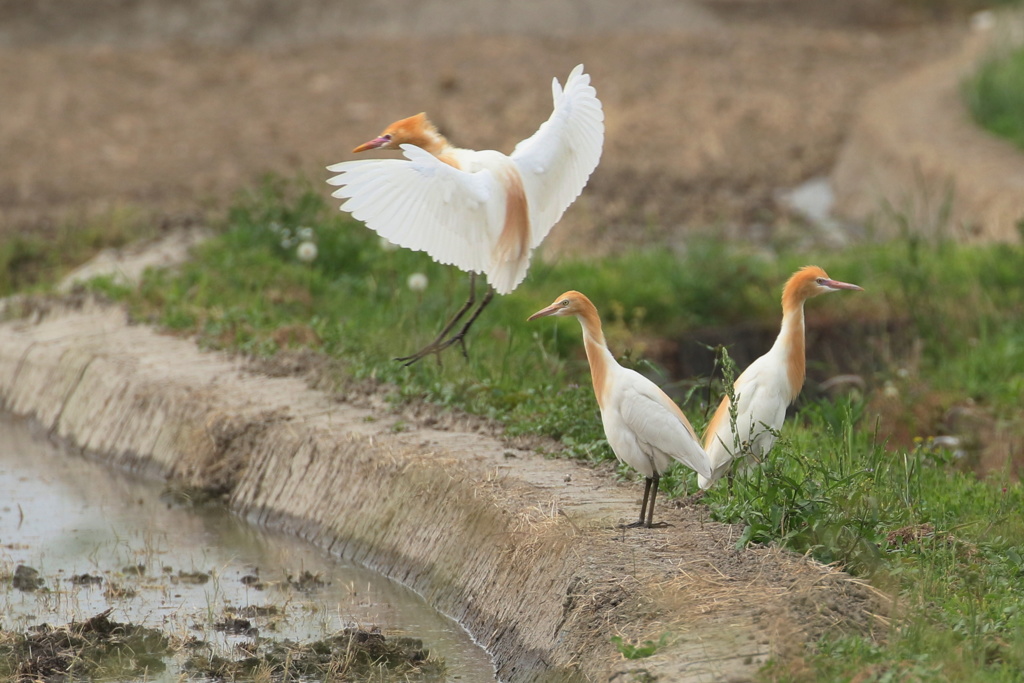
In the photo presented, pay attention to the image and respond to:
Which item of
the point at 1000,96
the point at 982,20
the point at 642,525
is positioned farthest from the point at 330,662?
the point at 982,20

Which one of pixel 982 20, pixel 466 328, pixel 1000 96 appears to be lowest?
pixel 466 328

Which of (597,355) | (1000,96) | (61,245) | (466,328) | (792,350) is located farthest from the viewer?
(1000,96)

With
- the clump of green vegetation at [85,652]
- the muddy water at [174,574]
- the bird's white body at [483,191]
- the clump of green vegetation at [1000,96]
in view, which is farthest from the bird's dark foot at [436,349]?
the clump of green vegetation at [1000,96]

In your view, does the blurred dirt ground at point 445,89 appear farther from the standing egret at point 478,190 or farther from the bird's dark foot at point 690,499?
the bird's dark foot at point 690,499

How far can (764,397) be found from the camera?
539 centimetres

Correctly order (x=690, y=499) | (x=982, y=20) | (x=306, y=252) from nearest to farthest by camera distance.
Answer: (x=690, y=499) → (x=306, y=252) → (x=982, y=20)

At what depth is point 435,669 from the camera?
5230 mm

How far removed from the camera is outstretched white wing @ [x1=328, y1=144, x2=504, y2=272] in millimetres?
5758

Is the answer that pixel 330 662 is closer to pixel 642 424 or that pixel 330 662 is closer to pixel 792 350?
pixel 642 424

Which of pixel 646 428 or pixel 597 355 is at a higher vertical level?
pixel 597 355

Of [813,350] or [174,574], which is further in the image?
[813,350]

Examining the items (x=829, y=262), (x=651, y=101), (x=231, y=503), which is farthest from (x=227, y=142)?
(x=231, y=503)

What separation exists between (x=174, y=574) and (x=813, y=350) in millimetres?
5476

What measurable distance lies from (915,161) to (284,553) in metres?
8.49
